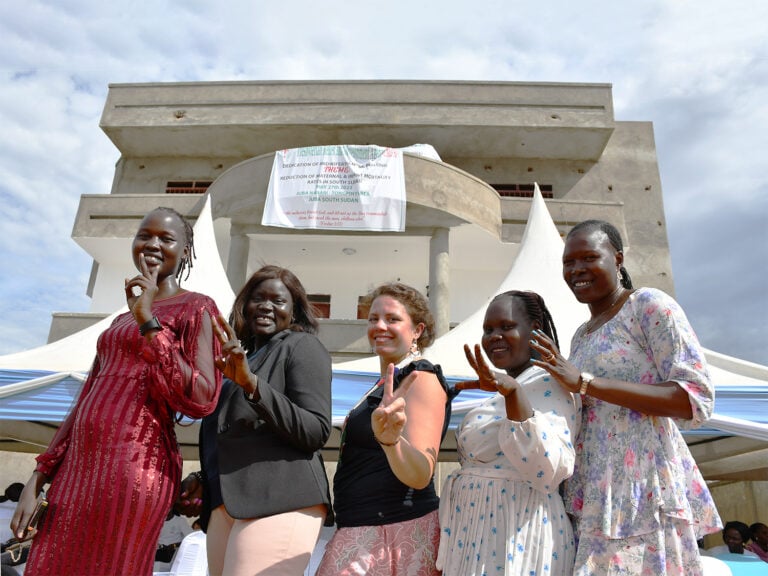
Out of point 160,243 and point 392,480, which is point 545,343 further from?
point 160,243

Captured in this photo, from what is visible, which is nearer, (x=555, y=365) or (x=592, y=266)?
(x=555, y=365)

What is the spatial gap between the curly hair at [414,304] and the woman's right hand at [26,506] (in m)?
1.24

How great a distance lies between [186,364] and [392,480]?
715 millimetres

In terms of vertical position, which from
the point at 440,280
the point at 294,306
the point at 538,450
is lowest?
the point at 538,450

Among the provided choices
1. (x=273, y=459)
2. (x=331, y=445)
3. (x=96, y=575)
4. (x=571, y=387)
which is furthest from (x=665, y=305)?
(x=331, y=445)

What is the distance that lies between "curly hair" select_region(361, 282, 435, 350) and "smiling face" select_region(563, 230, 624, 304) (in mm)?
554

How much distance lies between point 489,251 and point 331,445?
30.0 ft

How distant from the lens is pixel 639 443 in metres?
1.59

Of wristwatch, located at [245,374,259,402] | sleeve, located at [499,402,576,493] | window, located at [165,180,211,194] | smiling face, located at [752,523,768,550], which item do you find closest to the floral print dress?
sleeve, located at [499,402,576,493]

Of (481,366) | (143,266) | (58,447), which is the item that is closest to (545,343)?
(481,366)

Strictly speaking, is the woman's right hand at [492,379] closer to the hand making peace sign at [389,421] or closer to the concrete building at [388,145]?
the hand making peace sign at [389,421]

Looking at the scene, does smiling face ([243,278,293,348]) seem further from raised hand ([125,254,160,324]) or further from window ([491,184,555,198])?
window ([491,184,555,198])

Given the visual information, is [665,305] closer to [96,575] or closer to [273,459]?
[273,459]

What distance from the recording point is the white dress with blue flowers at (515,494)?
150 centimetres
